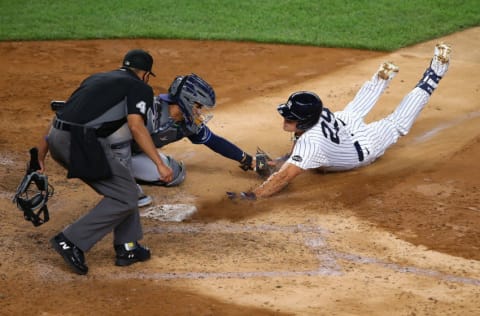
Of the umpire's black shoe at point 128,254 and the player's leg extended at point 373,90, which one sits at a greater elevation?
the player's leg extended at point 373,90

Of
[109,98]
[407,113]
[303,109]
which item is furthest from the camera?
[407,113]

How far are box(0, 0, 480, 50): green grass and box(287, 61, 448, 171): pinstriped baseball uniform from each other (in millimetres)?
3883

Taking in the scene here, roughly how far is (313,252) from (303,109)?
1.64m

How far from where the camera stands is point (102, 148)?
6.86 metres

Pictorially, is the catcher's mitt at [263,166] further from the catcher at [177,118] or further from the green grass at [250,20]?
the green grass at [250,20]

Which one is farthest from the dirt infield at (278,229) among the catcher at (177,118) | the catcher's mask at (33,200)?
the catcher's mask at (33,200)

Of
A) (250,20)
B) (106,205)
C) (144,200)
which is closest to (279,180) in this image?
(144,200)

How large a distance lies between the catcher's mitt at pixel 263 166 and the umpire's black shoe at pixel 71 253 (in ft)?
8.12

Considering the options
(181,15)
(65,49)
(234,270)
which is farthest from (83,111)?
(181,15)

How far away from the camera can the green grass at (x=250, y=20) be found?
545 inches

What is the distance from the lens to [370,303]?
6363mm

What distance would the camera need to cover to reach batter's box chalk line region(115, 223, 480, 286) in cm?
682

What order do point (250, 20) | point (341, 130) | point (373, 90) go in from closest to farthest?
point (341, 130)
point (373, 90)
point (250, 20)

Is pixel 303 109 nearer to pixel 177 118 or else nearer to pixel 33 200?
pixel 177 118
